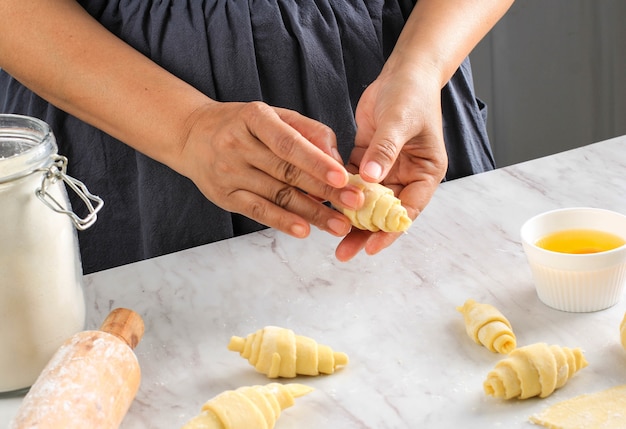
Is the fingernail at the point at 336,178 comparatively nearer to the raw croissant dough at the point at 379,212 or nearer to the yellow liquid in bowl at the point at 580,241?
the raw croissant dough at the point at 379,212

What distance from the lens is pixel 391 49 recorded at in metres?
1.52

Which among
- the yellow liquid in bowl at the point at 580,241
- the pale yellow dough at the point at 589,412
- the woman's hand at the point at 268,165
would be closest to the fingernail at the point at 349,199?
the woman's hand at the point at 268,165

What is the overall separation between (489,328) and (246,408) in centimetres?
31

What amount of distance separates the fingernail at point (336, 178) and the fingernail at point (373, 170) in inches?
1.2

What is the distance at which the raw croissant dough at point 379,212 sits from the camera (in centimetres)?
113

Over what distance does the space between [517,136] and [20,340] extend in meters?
2.23

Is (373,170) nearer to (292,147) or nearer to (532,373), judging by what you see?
(292,147)

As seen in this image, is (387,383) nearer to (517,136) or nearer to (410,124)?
(410,124)

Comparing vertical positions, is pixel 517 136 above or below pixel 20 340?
below

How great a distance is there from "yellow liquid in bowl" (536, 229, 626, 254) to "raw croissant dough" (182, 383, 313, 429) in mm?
429

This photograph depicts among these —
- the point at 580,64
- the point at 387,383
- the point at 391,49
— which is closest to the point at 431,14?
the point at 391,49

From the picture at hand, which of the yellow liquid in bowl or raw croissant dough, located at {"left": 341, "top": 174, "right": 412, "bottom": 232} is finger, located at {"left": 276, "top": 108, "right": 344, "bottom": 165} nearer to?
raw croissant dough, located at {"left": 341, "top": 174, "right": 412, "bottom": 232}

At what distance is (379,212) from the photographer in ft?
3.74

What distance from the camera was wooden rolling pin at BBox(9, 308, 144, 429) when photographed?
2.88ft
